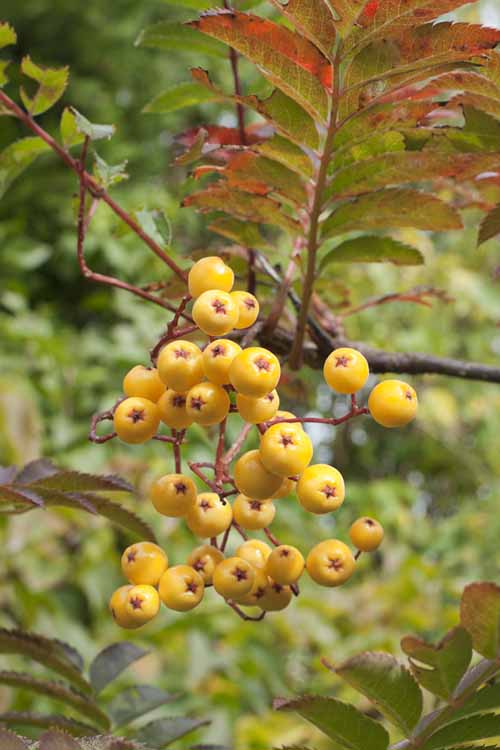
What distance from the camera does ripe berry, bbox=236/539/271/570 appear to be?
558 millimetres

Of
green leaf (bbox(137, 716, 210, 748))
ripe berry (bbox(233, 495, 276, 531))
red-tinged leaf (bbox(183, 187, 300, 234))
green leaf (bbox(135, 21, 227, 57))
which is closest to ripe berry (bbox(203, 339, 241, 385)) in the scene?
ripe berry (bbox(233, 495, 276, 531))

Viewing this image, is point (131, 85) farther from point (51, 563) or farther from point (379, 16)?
point (379, 16)

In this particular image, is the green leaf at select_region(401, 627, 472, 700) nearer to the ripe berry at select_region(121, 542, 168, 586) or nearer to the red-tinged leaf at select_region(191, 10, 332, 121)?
the ripe berry at select_region(121, 542, 168, 586)

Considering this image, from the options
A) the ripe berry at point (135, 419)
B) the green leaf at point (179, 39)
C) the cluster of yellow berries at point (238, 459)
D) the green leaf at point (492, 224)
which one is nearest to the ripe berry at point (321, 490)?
the cluster of yellow berries at point (238, 459)

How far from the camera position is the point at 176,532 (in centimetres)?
219

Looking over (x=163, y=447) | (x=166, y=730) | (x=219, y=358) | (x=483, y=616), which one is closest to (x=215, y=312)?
(x=219, y=358)

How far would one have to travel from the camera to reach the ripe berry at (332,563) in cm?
54

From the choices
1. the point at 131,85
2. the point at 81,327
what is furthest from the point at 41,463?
the point at 131,85

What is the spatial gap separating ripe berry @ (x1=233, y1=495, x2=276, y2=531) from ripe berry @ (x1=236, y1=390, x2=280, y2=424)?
7cm

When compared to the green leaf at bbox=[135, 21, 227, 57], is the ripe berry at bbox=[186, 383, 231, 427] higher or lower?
lower

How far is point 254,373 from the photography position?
0.46m

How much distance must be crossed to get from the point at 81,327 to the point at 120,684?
193 cm

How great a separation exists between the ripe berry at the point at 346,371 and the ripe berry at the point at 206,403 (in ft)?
0.23

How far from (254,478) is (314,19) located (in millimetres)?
293
